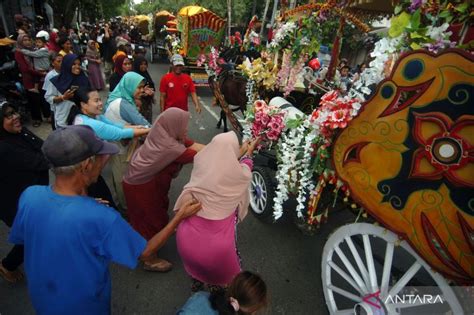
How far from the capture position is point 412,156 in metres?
1.66

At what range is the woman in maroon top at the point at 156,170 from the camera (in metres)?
2.53

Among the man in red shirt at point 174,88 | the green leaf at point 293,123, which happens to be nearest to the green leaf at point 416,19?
the green leaf at point 293,123

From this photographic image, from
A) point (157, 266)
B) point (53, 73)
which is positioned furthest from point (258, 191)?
point (53, 73)

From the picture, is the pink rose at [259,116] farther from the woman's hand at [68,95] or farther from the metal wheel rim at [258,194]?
the woman's hand at [68,95]

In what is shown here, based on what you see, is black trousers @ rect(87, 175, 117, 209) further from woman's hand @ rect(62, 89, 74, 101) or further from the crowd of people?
woman's hand @ rect(62, 89, 74, 101)

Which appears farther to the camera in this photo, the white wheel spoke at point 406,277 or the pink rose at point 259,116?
the pink rose at point 259,116

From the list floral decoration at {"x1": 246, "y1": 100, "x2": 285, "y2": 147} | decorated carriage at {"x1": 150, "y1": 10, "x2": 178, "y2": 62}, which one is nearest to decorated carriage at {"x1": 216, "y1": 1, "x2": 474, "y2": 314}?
floral decoration at {"x1": 246, "y1": 100, "x2": 285, "y2": 147}

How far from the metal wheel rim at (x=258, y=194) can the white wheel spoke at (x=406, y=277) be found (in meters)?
1.78

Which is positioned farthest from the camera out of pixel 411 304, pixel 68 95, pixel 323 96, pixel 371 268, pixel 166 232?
pixel 68 95

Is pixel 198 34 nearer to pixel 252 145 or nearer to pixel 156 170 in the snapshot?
pixel 252 145

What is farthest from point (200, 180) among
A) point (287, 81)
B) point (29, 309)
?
point (287, 81)

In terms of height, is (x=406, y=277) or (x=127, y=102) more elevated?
(x=127, y=102)

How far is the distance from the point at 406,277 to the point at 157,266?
7.16 feet

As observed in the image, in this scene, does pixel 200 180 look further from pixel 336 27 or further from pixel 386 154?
pixel 336 27
